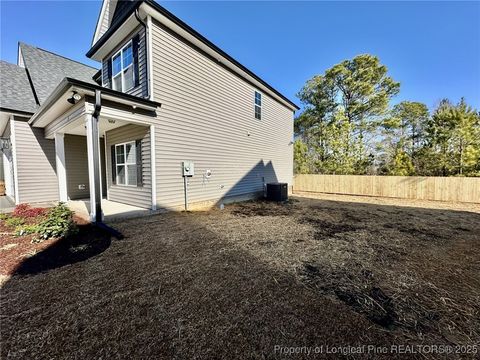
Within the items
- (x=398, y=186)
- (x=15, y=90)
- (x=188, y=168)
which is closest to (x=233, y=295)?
(x=188, y=168)

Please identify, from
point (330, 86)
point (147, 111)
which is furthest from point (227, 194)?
point (330, 86)

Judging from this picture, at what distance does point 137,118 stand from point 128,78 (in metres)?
2.46

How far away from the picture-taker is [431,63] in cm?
1198

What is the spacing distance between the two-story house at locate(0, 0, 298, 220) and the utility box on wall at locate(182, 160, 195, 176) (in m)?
0.21

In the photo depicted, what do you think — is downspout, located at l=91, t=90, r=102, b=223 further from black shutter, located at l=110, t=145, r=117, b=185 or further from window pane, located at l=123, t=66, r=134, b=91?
black shutter, located at l=110, t=145, r=117, b=185

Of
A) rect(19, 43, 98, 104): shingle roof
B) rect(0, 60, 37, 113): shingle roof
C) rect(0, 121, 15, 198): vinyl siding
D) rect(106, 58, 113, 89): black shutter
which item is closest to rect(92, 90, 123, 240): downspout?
rect(106, 58, 113, 89): black shutter

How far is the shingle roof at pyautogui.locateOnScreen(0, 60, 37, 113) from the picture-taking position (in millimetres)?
7455

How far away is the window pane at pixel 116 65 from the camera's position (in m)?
7.36

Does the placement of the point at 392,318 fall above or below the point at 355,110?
below

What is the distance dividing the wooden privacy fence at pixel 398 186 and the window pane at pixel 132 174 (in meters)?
11.5

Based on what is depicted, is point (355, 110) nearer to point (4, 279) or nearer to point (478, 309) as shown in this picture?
point (478, 309)

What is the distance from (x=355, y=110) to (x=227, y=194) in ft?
48.6

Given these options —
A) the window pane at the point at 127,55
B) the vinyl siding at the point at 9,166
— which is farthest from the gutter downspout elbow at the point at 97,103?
the vinyl siding at the point at 9,166

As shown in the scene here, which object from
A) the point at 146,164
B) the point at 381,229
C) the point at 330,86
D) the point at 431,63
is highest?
the point at 330,86
